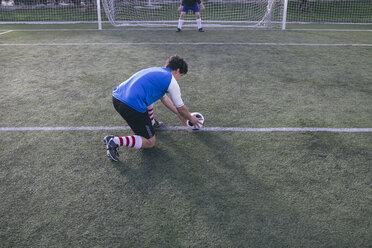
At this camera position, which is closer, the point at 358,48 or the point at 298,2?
the point at 358,48

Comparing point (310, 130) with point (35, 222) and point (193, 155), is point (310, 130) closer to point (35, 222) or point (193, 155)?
point (193, 155)

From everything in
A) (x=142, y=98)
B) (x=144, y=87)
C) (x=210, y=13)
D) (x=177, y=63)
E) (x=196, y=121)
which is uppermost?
(x=210, y=13)

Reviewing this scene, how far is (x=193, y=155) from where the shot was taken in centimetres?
414

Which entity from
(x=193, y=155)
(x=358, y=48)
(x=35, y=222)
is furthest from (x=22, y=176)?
(x=358, y=48)

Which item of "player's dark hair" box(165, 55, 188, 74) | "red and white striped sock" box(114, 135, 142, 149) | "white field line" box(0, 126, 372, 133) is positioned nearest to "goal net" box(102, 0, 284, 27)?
"white field line" box(0, 126, 372, 133)

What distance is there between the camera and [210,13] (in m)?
16.6

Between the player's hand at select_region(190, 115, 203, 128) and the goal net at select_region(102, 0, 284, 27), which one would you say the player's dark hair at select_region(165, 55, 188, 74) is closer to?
the player's hand at select_region(190, 115, 203, 128)

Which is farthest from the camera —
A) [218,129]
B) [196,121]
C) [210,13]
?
[210,13]

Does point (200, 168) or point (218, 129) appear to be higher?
point (218, 129)

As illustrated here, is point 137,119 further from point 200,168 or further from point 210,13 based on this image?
point 210,13

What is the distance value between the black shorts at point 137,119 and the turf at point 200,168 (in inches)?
10.9

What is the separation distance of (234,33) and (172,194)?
9773mm

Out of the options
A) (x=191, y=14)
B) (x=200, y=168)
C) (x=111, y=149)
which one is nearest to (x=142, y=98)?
(x=111, y=149)

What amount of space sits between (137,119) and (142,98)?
0.26 m
